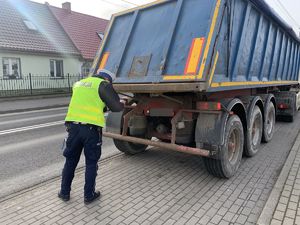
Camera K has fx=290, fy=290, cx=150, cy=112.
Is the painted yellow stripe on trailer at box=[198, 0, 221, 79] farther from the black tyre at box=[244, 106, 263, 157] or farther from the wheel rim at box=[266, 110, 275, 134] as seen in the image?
Answer: the wheel rim at box=[266, 110, 275, 134]

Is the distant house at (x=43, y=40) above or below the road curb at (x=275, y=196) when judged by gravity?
above

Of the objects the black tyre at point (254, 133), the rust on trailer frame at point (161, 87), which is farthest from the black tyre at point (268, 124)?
the rust on trailer frame at point (161, 87)

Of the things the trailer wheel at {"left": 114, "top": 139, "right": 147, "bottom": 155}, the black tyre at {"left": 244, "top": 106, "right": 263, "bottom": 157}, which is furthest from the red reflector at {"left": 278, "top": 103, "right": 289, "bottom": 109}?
the trailer wheel at {"left": 114, "top": 139, "right": 147, "bottom": 155}

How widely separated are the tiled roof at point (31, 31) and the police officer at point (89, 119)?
16169 mm

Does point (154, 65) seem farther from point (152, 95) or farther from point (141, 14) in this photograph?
point (141, 14)

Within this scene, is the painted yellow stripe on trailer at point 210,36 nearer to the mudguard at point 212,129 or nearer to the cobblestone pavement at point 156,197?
the mudguard at point 212,129

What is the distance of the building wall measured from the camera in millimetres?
18744

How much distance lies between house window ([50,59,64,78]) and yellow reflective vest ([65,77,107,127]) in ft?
61.2

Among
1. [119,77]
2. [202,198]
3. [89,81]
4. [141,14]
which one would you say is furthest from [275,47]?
[89,81]

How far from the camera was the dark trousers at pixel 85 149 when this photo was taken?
3523mm

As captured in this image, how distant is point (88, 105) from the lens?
3.50m

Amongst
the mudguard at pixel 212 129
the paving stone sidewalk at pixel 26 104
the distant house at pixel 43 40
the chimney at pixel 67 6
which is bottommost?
the paving stone sidewalk at pixel 26 104

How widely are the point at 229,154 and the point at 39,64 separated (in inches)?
715

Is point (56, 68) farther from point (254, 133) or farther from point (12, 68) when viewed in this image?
point (254, 133)
